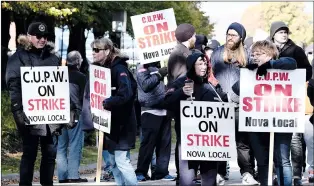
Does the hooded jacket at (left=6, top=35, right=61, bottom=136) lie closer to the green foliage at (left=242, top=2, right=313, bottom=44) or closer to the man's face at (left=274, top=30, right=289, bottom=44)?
the man's face at (left=274, top=30, right=289, bottom=44)

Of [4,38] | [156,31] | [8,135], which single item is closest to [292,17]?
[4,38]

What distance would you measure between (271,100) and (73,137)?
13.1 ft

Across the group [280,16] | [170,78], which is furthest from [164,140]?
[280,16]

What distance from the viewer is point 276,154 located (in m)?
11.2

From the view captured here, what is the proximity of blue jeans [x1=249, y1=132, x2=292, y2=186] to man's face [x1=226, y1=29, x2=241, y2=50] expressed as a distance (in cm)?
134

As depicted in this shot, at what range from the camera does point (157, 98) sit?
1340 cm

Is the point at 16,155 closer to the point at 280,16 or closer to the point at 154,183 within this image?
the point at 154,183

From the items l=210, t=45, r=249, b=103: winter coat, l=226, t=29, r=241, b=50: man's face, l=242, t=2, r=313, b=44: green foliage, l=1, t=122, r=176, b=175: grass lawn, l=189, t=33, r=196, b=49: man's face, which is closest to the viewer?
l=226, t=29, r=241, b=50: man's face

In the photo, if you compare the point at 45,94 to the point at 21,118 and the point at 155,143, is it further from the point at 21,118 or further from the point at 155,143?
the point at 155,143

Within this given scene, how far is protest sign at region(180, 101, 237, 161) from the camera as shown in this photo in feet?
33.9

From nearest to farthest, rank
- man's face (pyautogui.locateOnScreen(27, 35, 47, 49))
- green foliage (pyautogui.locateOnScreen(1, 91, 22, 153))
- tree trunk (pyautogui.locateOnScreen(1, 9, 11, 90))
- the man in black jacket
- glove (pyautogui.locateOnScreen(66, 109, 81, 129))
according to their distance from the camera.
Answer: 1. man's face (pyautogui.locateOnScreen(27, 35, 47, 49))
2. glove (pyautogui.locateOnScreen(66, 109, 81, 129))
3. the man in black jacket
4. green foliage (pyautogui.locateOnScreen(1, 91, 22, 153))
5. tree trunk (pyautogui.locateOnScreen(1, 9, 11, 90))

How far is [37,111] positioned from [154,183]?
8.44 feet

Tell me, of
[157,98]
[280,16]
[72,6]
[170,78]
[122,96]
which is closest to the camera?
[122,96]

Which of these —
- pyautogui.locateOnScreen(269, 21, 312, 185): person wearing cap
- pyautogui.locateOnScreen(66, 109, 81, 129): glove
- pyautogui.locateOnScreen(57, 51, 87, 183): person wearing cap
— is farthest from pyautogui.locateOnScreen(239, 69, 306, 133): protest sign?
pyautogui.locateOnScreen(57, 51, 87, 183): person wearing cap
